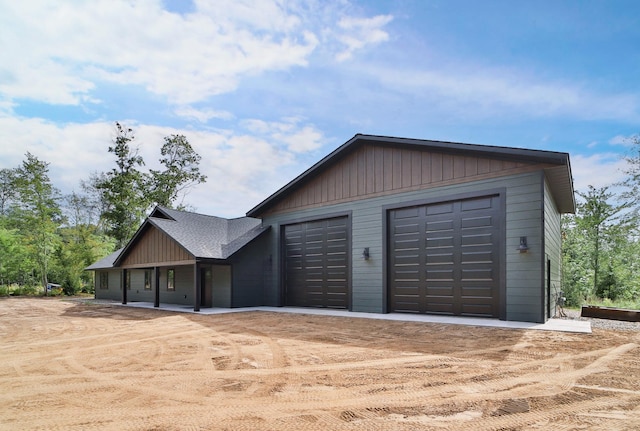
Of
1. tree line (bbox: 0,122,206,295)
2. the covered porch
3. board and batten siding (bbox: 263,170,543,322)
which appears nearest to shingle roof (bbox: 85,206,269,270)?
the covered porch

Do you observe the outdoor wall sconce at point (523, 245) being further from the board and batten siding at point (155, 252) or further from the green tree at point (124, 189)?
the green tree at point (124, 189)

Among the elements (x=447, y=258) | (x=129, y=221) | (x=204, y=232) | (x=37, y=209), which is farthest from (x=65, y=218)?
(x=447, y=258)

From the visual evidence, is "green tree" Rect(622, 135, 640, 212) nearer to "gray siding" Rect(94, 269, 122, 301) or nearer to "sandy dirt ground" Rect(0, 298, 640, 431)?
"sandy dirt ground" Rect(0, 298, 640, 431)

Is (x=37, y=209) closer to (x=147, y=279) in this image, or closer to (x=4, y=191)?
(x=4, y=191)

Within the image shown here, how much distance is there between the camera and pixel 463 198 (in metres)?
9.74

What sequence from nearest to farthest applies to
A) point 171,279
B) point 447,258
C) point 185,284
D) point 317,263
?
1. point 447,258
2. point 317,263
3. point 185,284
4. point 171,279

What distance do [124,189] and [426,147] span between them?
24.9m

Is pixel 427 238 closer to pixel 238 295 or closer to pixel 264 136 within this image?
pixel 238 295

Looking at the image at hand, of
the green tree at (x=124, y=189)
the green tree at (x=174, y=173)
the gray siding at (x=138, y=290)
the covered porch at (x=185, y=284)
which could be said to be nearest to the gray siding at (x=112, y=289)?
the covered porch at (x=185, y=284)

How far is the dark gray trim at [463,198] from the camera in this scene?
8.88 metres

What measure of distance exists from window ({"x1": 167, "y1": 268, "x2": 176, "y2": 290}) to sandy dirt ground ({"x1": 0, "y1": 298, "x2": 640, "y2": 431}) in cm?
910

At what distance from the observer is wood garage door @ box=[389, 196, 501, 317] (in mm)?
9242

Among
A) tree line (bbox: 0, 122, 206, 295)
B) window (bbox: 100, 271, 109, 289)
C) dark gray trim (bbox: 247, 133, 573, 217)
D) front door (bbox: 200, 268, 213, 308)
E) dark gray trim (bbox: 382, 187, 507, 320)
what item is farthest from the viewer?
tree line (bbox: 0, 122, 206, 295)

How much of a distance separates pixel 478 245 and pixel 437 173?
2.20 metres
